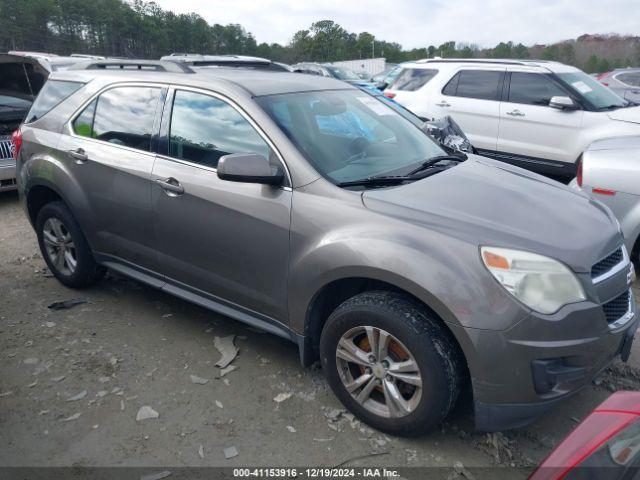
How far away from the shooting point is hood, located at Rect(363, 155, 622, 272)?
247cm

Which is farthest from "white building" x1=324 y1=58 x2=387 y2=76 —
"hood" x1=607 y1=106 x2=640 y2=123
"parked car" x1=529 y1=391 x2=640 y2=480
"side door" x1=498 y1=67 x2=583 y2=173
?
"parked car" x1=529 y1=391 x2=640 y2=480

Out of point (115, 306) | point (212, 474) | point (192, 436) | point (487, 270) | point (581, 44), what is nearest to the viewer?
point (487, 270)

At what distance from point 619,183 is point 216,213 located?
3.25 meters

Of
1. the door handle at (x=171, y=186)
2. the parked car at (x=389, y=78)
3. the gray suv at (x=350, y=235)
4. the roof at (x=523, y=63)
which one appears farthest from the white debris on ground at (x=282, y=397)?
the parked car at (x=389, y=78)

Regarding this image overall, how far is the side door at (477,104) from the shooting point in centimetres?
776

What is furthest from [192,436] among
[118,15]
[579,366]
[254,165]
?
[118,15]

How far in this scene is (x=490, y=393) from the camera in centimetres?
240

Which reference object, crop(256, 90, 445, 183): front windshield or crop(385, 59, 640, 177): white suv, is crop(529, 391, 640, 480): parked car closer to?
crop(256, 90, 445, 183): front windshield

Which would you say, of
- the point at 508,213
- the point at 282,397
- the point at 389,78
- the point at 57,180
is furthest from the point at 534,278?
the point at 389,78

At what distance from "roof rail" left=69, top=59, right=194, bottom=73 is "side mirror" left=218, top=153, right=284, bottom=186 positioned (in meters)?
1.10

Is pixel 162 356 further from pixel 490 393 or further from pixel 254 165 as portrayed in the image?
pixel 490 393

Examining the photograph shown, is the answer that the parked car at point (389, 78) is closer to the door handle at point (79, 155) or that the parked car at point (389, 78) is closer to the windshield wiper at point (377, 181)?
the door handle at point (79, 155)

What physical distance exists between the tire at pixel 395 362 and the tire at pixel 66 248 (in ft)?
7.67

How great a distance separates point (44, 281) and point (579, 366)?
4.29 metres
